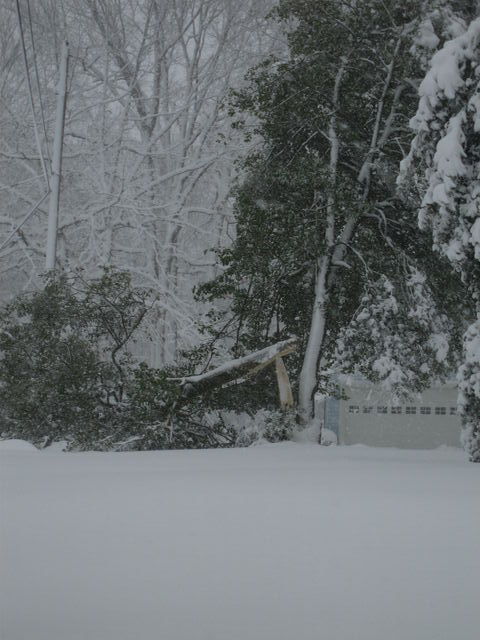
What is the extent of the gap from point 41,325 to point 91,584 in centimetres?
798

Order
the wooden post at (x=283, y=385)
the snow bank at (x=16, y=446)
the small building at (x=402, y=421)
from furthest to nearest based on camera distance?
1. the small building at (x=402, y=421)
2. the wooden post at (x=283, y=385)
3. the snow bank at (x=16, y=446)

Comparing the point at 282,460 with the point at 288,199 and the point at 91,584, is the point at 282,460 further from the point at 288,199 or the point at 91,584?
the point at 91,584

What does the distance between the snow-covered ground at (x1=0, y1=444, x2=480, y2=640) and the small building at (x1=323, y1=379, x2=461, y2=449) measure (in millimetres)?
13266

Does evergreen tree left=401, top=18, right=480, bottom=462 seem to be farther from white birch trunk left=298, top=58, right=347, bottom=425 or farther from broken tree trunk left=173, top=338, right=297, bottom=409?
white birch trunk left=298, top=58, right=347, bottom=425

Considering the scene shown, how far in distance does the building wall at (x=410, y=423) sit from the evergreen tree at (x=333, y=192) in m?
8.37

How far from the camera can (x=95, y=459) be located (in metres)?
8.55

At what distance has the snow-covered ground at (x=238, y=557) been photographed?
302 cm

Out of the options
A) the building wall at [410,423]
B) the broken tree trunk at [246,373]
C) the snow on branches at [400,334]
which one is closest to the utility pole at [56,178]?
the broken tree trunk at [246,373]

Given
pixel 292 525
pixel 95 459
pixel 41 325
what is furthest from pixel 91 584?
pixel 41 325

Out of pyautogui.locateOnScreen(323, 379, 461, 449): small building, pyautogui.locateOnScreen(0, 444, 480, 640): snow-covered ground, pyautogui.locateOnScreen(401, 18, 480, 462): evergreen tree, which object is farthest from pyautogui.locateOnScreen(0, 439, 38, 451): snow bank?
pyautogui.locateOnScreen(323, 379, 461, 449): small building

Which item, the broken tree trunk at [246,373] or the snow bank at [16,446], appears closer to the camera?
the snow bank at [16,446]

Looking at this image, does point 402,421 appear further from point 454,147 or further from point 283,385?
point 454,147

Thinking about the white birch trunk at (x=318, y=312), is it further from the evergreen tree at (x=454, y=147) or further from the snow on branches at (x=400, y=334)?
the evergreen tree at (x=454, y=147)

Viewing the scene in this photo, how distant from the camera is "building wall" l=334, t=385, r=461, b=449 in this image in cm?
2000
